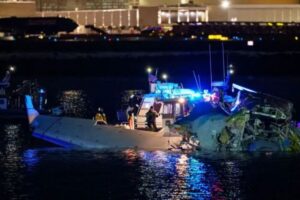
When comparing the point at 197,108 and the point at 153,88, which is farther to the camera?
the point at 153,88

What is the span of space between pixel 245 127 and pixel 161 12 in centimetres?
15296

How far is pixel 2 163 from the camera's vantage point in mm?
41969

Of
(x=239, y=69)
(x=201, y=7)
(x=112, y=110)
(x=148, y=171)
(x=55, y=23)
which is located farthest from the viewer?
(x=201, y=7)

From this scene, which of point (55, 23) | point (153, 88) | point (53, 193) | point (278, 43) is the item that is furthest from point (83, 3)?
point (53, 193)

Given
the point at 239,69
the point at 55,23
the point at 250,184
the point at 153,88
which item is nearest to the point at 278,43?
the point at 239,69

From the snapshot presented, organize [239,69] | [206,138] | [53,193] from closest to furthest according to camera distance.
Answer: [53,193] < [206,138] < [239,69]

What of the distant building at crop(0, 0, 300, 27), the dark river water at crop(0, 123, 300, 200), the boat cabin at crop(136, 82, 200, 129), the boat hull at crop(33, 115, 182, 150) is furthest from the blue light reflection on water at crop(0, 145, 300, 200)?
the distant building at crop(0, 0, 300, 27)

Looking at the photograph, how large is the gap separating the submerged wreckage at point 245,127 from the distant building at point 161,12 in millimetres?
151846

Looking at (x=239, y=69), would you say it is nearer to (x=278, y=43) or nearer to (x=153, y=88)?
(x=278, y=43)

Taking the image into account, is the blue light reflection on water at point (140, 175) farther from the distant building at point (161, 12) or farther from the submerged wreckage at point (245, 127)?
the distant building at point (161, 12)

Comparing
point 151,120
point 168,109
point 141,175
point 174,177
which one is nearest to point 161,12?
point 168,109

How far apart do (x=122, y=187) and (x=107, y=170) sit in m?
3.36

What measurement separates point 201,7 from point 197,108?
152036mm

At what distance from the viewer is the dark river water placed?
3603cm
